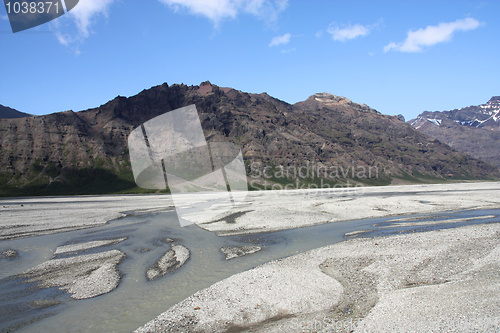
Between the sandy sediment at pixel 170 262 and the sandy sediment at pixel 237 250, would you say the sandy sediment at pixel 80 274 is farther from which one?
the sandy sediment at pixel 237 250

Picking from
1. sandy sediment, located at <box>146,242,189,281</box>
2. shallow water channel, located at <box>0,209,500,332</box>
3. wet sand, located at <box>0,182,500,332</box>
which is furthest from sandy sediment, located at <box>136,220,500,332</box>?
sandy sediment, located at <box>146,242,189,281</box>

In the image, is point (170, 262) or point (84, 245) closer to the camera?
point (170, 262)

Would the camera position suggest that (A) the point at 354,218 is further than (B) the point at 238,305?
Yes

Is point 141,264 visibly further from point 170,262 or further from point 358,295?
point 358,295

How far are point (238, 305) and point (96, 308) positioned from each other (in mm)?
8915

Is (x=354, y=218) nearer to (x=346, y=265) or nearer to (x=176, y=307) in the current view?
(x=346, y=265)

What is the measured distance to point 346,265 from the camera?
85.6 ft

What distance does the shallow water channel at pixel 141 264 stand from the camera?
17.4 meters

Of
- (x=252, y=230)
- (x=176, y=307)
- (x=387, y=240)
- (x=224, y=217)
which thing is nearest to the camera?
(x=176, y=307)

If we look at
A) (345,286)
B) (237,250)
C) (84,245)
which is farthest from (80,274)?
(345,286)

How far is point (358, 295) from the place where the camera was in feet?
64.8

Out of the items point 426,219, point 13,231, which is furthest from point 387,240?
point 13,231

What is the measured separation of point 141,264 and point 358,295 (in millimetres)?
19411

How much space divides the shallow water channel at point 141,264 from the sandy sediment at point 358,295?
2.22 m
